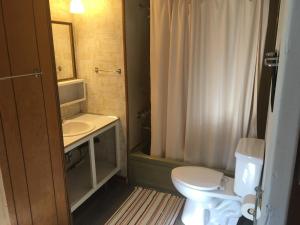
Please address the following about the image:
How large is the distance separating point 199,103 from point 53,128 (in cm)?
135

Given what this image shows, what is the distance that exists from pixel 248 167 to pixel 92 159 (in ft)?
4.26

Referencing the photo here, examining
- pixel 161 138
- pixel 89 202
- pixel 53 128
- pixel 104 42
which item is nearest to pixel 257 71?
pixel 161 138

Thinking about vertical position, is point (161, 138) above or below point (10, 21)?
below

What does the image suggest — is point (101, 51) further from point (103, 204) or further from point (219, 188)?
point (219, 188)

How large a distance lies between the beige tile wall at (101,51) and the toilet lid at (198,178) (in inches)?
29.6

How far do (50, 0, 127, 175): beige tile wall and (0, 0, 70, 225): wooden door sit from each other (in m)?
0.93

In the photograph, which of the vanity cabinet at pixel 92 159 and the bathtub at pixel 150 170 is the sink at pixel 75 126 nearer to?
the vanity cabinet at pixel 92 159

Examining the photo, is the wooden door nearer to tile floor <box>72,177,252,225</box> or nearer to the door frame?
tile floor <box>72,177,252,225</box>

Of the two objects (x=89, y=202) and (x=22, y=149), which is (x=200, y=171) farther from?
(x=22, y=149)

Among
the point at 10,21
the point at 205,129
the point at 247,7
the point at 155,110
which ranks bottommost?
the point at 205,129

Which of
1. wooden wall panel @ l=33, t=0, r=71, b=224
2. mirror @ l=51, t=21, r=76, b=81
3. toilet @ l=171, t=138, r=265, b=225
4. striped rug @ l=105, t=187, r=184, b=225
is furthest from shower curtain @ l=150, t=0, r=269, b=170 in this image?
wooden wall panel @ l=33, t=0, r=71, b=224

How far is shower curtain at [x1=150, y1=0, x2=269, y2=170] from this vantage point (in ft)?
6.84

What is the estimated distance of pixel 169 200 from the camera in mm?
2473

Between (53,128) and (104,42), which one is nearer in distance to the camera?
(53,128)
